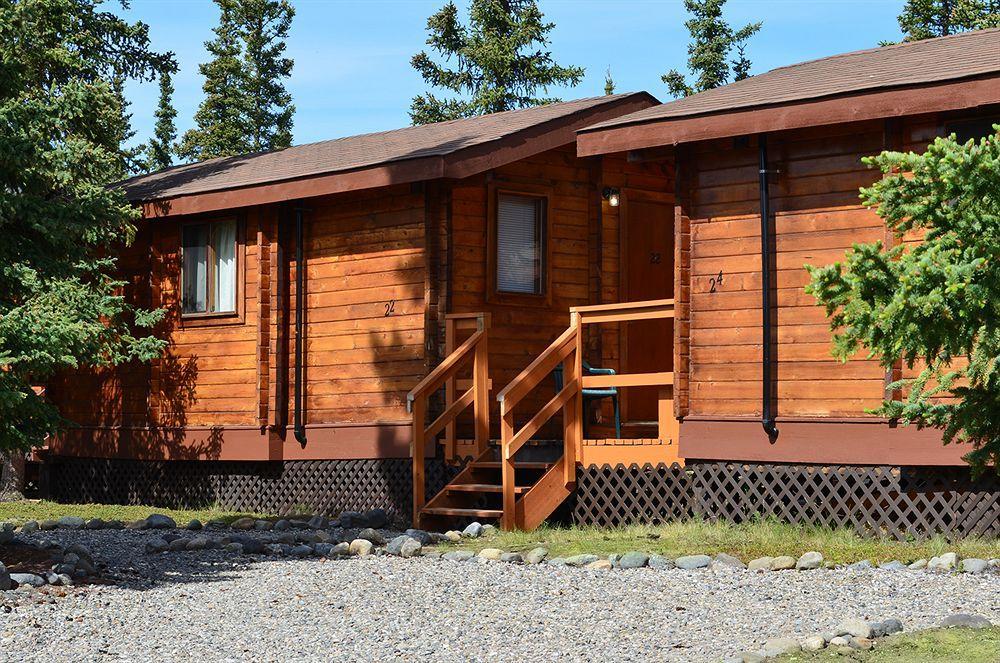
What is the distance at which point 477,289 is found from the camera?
1619 cm

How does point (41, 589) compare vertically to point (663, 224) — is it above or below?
below

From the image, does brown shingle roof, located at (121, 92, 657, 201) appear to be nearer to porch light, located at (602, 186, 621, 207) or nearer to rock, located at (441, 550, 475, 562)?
porch light, located at (602, 186, 621, 207)

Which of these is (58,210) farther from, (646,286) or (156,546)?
(646,286)

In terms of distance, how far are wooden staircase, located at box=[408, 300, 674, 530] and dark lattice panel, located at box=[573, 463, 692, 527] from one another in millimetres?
259

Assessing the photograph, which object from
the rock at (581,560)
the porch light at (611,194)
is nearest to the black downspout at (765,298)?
the rock at (581,560)

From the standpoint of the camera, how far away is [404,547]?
40.5 feet

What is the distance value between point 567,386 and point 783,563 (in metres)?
3.91

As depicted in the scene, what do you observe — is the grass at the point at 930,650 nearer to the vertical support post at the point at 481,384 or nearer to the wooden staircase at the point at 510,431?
the wooden staircase at the point at 510,431

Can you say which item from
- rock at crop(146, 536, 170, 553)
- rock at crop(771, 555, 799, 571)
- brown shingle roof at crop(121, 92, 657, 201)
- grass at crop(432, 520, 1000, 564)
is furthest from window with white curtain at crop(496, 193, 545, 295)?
rock at crop(771, 555, 799, 571)

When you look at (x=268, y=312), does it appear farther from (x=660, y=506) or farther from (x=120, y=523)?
(x=660, y=506)

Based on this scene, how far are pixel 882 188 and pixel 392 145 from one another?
11.8 metres

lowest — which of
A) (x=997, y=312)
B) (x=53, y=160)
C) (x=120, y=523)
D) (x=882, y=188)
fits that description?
(x=120, y=523)

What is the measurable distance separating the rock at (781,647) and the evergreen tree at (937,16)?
2588 centimetres

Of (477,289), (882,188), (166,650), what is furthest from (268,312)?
(882,188)
